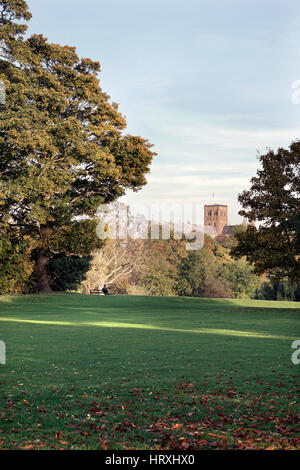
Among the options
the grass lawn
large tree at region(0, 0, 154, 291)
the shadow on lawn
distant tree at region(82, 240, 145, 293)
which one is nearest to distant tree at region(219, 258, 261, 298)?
distant tree at region(82, 240, 145, 293)

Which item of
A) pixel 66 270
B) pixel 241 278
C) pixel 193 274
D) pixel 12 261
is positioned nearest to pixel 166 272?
pixel 193 274

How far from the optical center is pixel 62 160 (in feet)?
120

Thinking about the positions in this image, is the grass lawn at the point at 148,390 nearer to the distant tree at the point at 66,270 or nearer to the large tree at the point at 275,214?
the large tree at the point at 275,214

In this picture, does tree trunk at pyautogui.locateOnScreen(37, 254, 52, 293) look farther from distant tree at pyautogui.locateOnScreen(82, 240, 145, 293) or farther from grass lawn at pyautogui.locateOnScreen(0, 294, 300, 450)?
grass lawn at pyautogui.locateOnScreen(0, 294, 300, 450)

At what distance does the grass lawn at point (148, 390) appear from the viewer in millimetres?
6367

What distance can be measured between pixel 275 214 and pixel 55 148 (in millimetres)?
15302

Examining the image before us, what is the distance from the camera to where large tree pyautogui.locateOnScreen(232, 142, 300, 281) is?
94.6 feet

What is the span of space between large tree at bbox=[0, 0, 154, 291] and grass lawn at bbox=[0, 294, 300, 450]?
18.6 m

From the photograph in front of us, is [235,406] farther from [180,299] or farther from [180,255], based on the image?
[180,255]

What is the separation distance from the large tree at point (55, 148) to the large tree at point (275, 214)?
446 inches

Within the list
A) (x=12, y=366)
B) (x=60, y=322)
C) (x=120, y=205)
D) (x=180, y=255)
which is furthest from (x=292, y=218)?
(x=180, y=255)

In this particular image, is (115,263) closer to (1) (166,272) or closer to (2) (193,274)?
(1) (166,272)

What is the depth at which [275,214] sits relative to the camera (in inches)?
1161

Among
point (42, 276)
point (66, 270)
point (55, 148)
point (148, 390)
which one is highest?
point (55, 148)
